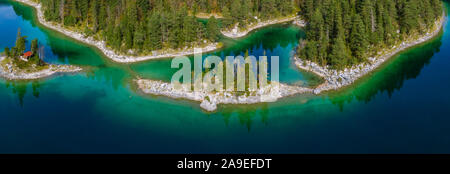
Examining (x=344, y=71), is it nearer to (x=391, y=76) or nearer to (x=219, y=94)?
(x=391, y=76)

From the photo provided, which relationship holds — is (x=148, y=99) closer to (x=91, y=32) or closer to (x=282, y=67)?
(x=282, y=67)

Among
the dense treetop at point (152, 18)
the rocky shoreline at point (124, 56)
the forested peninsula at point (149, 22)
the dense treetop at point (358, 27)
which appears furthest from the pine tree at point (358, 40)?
the dense treetop at point (152, 18)

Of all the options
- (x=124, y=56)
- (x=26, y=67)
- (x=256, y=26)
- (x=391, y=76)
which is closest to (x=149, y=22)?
(x=124, y=56)

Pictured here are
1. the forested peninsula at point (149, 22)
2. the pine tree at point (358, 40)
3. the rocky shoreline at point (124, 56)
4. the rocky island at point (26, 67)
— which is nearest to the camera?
the rocky island at point (26, 67)

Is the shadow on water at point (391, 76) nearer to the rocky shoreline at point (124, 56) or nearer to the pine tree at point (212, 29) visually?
the rocky shoreline at point (124, 56)

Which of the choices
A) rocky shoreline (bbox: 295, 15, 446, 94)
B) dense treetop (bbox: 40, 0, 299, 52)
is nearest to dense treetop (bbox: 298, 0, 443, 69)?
rocky shoreline (bbox: 295, 15, 446, 94)

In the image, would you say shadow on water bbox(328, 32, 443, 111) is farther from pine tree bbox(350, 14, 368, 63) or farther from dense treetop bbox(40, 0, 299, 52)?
dense treetop bbox(40, 0, 299, 52)

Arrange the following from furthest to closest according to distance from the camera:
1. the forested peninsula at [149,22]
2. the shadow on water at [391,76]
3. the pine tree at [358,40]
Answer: the forested peninsula at [149,22] < the pine tree at [358,40] < the shadow on water at [391,76]
